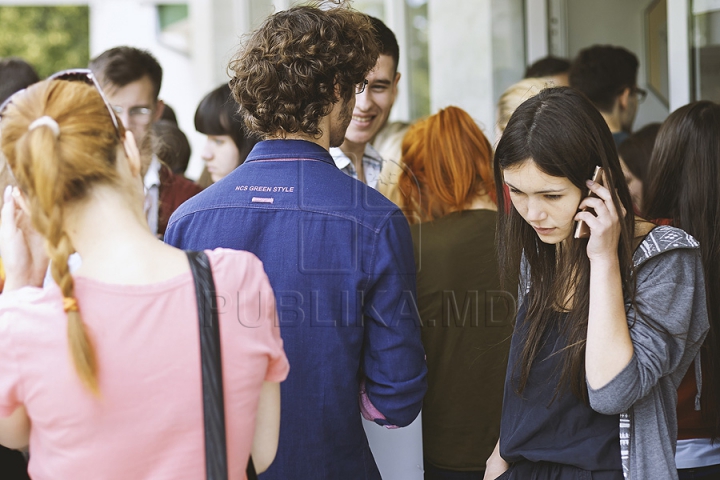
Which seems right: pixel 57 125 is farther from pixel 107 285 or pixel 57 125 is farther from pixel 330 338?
pixel 330 338

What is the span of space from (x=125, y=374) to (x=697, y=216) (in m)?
1.69

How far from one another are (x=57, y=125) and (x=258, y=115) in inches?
25.4

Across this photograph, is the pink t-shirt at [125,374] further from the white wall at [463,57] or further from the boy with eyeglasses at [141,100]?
the white wall at [463,57]

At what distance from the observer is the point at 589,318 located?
5.53ft

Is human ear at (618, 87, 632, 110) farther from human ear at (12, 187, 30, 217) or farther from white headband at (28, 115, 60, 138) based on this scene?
white headband at (28, 115, 60, 138)

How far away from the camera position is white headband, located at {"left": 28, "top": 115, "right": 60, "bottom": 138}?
4.16 ft

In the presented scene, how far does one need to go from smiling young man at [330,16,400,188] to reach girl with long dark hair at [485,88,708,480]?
1172 mm

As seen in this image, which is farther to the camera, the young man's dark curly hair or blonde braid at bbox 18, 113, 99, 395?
the young man's dark curly hair

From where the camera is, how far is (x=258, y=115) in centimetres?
186

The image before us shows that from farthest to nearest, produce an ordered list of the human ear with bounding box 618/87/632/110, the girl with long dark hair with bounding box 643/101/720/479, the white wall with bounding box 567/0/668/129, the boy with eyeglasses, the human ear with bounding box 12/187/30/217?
1. the white wall with bounding box 567/0/668/129
2. the human ear with bounding box 618/87/632/110
3. the boy with eyeglasses
4. the girl with long dark hair with bounding box 643/101/720/479
5. the human ear with bounding box 12/187/30/217

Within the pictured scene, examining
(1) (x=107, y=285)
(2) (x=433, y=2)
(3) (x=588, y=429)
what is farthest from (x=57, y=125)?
(2) (x=433, y=2)

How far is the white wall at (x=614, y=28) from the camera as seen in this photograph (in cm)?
641

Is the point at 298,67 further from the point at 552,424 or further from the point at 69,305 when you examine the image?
the point at 552,424

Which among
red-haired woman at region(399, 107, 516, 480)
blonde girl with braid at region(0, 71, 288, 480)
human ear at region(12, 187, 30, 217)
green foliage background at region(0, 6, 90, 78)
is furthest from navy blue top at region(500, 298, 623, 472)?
green foliage background at region(0, 6, 90, 78)
